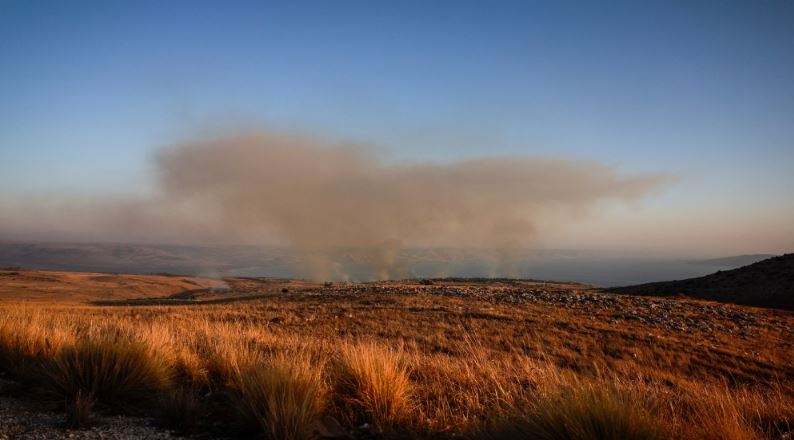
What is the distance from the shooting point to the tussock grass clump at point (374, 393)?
200 inches

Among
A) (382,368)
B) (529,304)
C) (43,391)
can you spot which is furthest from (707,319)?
(43,391)

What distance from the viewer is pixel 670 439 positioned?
12.8 ft

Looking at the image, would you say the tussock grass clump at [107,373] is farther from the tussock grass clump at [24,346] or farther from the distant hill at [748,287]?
the distant hill at [748,287]

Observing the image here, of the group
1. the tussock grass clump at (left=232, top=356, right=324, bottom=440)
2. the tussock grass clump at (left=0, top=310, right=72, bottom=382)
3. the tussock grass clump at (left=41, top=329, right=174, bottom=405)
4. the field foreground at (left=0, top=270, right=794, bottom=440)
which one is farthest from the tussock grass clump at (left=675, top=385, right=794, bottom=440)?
the tussock grass clump at (left=0, top=310, right=72, bottom=382)

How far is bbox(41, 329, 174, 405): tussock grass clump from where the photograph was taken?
541 centimetres

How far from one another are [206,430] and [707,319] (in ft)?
78.0

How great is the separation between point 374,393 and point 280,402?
46.9 inches

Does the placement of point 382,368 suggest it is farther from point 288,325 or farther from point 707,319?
point 707,319

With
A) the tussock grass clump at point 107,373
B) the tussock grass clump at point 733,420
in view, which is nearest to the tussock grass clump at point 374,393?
the tussock grass clump at point 107,373

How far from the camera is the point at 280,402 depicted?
4602 mm

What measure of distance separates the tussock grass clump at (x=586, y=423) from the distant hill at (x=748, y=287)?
34.8m

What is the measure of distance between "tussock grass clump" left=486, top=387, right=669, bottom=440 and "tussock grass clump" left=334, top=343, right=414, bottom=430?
1.39m

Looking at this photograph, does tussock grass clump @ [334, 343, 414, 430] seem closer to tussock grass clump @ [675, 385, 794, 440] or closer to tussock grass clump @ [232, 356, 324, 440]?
tussock grass clump @ [232, 356, 324, 440]

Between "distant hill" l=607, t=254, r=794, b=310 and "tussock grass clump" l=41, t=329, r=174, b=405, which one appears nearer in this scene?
"tussock grass clump" l=41, t=329, r=174, b=405
